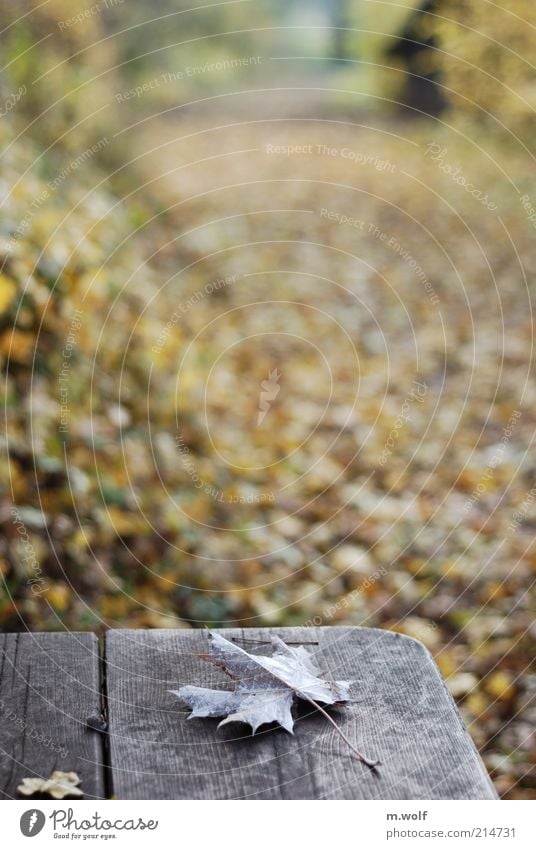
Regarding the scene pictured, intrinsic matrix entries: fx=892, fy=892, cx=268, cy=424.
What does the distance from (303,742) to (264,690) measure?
119mm

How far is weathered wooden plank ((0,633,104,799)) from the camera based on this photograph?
4.04 ft

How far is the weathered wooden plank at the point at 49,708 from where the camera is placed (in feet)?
4.04

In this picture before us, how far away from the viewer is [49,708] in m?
1.35

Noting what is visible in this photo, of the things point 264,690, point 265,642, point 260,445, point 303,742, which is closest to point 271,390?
point 260,445

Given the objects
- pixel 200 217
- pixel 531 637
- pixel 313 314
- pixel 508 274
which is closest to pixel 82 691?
pixel 531 637

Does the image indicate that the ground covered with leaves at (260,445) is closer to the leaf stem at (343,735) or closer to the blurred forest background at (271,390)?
the blurred forest background at (271,390)

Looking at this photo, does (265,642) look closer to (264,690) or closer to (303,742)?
(264,690)

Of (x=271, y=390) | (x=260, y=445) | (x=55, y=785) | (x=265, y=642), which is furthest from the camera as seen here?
(x=271, y=390)

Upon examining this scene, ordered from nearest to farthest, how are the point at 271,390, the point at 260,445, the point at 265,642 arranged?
the point at 265,642 → the point at 260,445 → the point at 271,390

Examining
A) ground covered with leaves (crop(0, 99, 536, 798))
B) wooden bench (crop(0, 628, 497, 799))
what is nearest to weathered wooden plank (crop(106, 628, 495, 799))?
wooden bench (crop(0, 628, 497, 799))

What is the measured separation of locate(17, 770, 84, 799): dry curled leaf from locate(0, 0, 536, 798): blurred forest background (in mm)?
1656

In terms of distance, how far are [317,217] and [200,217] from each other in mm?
1369

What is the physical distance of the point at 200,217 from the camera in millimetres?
8523

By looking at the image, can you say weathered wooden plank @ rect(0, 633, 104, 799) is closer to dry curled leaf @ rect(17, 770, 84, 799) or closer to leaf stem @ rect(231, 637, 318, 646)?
dry curled leaf @ rect(17, 770, 84, 799)
